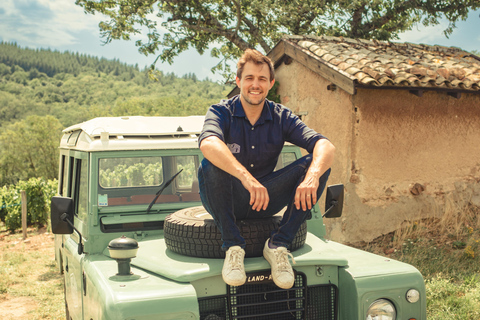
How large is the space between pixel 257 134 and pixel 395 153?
592 cm

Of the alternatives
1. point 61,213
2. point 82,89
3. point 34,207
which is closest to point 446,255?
point 61,213

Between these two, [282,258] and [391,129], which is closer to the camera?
[282,258]

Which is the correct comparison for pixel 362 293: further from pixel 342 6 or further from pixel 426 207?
pixel 342 6

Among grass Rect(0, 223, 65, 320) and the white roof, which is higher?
the white roof

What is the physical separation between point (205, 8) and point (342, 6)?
4.87m

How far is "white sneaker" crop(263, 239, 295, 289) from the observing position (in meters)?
2.51

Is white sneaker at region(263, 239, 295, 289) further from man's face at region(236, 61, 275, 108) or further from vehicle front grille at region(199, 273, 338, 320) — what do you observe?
man's face at region(236, 61, 275, 108)

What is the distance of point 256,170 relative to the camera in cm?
310

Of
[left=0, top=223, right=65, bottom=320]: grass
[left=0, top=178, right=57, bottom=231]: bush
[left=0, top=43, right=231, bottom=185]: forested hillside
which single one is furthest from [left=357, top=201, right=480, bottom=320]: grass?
[left=0, top=43, right=231, bottom=185]: forested hillside

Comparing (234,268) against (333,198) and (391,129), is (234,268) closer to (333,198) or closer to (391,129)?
(333,198)

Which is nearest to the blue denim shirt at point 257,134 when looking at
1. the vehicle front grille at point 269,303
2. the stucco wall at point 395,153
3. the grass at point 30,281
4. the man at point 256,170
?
the man at point 256,170

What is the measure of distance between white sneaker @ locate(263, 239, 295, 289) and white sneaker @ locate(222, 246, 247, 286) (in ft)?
0.55

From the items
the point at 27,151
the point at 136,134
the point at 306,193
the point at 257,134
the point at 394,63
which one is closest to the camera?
the point at 306,193

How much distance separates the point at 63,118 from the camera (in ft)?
258
